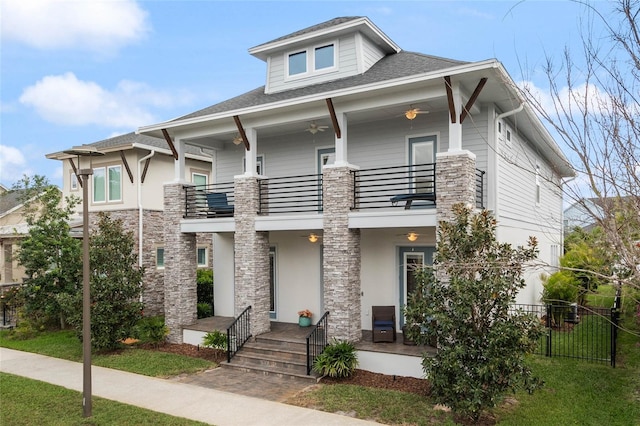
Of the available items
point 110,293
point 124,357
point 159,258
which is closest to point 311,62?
point 110,293

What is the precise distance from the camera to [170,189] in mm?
14023

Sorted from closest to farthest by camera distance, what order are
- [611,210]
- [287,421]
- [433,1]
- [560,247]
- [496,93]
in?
[611,210], [287,421], [433,1], [496,93], [560,247]

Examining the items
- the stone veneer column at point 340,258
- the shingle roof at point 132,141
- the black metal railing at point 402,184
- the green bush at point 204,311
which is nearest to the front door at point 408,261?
the black metal railing at point 402,184

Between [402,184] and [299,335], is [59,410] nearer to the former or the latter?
[299,335]

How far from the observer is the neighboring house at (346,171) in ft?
33.5

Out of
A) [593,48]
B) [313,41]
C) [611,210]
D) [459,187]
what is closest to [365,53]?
[313,41]

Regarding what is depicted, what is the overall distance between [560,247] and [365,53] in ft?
49.9

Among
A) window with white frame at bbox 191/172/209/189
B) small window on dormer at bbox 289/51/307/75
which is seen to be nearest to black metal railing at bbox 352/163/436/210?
small window on dormer at bbox 289/51/307/75

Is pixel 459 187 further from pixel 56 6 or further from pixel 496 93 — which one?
pixel 56 6

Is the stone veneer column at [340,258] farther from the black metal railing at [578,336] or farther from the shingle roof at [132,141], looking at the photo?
the shingle roof at [132,141]

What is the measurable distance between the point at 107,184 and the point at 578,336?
18.4 metres

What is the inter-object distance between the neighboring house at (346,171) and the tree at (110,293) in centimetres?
140

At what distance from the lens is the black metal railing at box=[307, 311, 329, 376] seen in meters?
10.5

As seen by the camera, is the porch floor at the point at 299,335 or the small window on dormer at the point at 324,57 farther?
the small window on dormer at the point at 324,57
